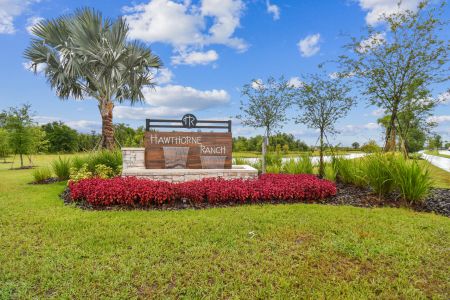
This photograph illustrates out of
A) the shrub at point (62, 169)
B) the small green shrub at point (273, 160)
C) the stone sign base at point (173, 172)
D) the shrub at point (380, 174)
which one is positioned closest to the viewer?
the shrub at point (380, 174)

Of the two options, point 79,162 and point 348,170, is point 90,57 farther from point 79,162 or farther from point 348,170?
point 348,170

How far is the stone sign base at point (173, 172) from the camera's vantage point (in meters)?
7.62

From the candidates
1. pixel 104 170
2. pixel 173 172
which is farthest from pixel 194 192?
pixel 104 170

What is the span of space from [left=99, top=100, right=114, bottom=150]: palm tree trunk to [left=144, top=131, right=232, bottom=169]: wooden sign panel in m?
5.89

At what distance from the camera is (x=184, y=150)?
8.38m

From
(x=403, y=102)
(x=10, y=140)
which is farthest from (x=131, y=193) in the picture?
(x=10, y=140)

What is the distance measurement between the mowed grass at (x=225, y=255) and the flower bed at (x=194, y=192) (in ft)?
2.12

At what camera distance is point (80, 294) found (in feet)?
9.80

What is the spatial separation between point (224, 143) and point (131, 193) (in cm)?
337

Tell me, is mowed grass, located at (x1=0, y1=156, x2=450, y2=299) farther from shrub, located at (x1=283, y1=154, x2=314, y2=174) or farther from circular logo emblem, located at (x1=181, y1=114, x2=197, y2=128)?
shrub, located at (x1=283, y1=154, x2=314, y2=174)

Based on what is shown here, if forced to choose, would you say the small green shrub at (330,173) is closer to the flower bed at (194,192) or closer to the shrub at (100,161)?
the flower bed at (194,192)

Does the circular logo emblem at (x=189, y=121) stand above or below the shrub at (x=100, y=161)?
above

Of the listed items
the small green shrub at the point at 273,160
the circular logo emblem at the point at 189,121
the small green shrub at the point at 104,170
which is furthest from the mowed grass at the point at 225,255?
the small green shrub at the point at 273,160

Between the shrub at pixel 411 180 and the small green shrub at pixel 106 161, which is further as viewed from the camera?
the small green shrub at pixel 106 161
